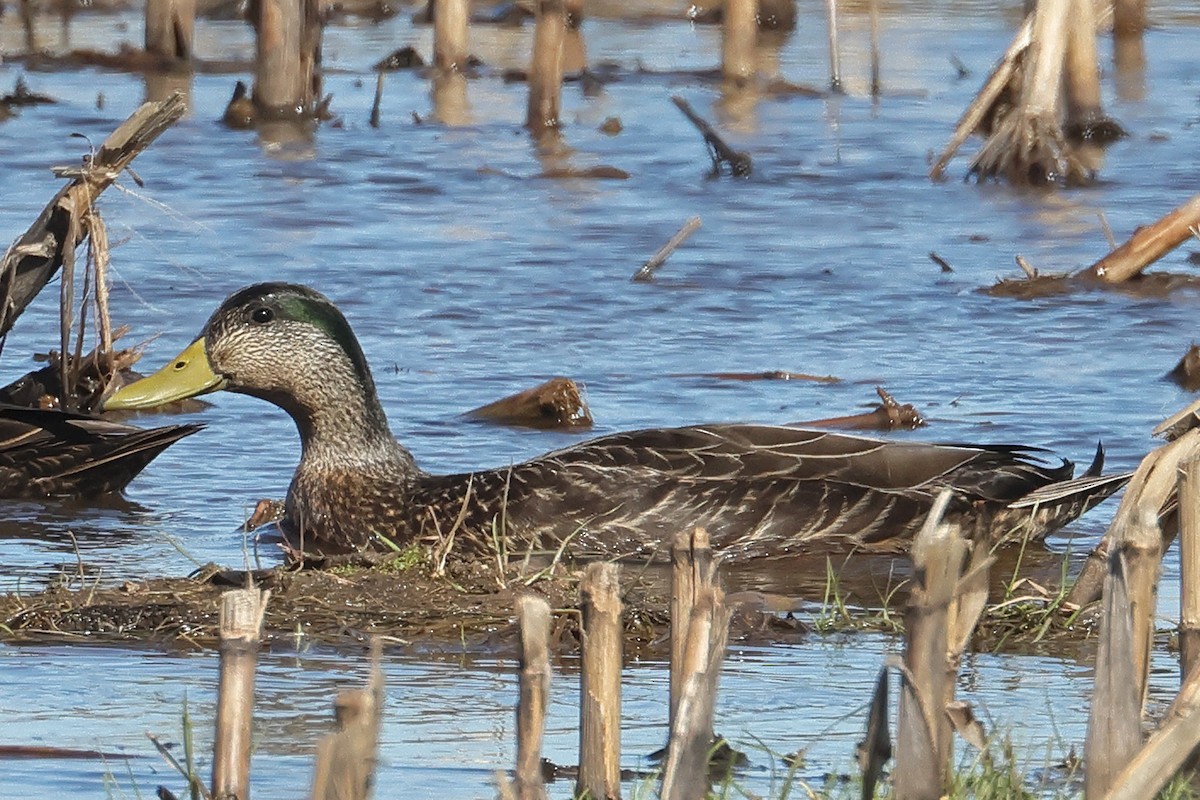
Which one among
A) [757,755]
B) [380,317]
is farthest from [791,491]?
[380,317]

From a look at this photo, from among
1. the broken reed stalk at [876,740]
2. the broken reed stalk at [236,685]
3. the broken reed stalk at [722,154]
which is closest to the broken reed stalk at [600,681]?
the broken reed stalk at [876,740]

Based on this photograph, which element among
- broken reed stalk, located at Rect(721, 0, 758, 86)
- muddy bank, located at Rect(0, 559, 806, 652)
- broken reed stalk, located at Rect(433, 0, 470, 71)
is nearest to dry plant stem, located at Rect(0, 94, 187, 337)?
muddy bank, located at Rect(0, 559, 806, 652)

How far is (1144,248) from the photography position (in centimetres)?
1135

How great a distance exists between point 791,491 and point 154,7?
12.9m

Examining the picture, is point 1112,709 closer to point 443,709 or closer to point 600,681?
point 600,681

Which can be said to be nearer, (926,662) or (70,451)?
(926,662)

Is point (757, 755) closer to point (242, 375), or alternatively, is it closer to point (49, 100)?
point (242, 375)

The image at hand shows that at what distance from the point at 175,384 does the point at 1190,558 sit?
189 inches

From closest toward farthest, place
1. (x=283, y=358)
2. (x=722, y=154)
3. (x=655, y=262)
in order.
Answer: (x=283, y=358)
(x=655, y=262)
(x=722, y=154)

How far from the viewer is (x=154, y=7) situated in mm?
19469

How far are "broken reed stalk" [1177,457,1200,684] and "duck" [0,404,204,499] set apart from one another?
5131 mm

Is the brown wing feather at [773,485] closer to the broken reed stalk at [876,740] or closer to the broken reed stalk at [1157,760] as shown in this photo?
the broken reed stalk at [876,740]

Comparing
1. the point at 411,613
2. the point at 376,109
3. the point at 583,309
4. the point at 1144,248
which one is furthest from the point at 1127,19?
the point at 411,613

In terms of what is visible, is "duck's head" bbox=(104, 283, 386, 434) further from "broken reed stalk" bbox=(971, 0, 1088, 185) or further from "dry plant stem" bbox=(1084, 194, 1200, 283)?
"broken reed stalk" bbox=(971, 0, 1088, 185)
